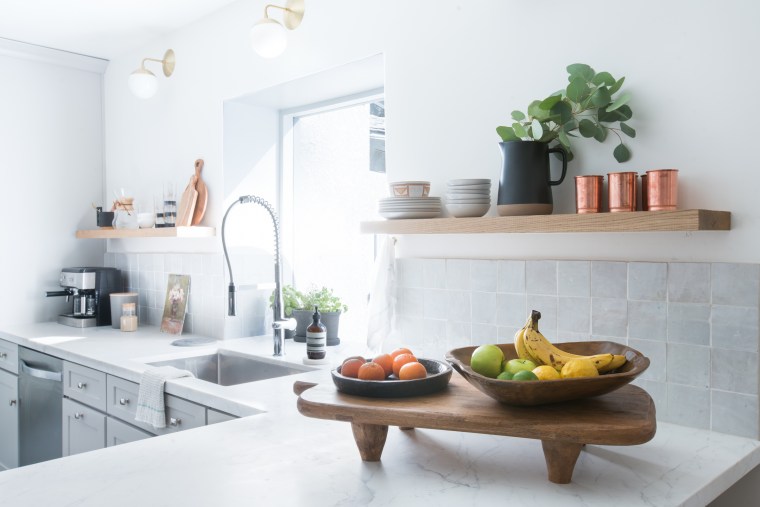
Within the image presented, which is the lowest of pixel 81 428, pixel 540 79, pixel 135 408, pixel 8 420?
pixel 8 420

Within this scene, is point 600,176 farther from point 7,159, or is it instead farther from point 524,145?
point 7,159

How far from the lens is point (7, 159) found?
3803 mm

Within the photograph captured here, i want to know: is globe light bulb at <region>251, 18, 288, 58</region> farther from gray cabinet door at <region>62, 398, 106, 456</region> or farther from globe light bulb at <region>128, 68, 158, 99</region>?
gray cabinet door at <region>62, 398, 106, 456</region>

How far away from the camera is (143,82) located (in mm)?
3391

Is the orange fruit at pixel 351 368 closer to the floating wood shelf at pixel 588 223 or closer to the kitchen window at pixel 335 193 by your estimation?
the floating wood shelf at pixel 588 223

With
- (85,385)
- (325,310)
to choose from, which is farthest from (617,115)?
(85,385)

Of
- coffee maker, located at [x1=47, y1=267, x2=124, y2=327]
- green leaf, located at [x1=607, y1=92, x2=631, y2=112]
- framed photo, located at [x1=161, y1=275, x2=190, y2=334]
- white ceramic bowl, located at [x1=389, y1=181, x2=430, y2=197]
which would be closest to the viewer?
green leaf, located at [x1=607, y1=92, x2=631, y2=112]

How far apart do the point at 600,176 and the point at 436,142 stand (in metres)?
0.71

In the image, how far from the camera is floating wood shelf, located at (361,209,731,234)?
1477 mm

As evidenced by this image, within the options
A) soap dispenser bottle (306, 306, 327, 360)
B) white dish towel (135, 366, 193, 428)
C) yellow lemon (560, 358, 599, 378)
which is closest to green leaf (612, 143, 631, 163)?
yellow lemon (560, 358, 599, 378)

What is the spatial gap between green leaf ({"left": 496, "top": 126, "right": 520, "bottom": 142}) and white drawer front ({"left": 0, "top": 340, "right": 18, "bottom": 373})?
280 centimetres

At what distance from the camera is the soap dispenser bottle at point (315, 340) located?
2527 millimetres

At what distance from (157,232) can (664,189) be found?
258 cm

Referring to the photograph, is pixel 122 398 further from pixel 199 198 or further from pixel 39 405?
pixel 199 198
